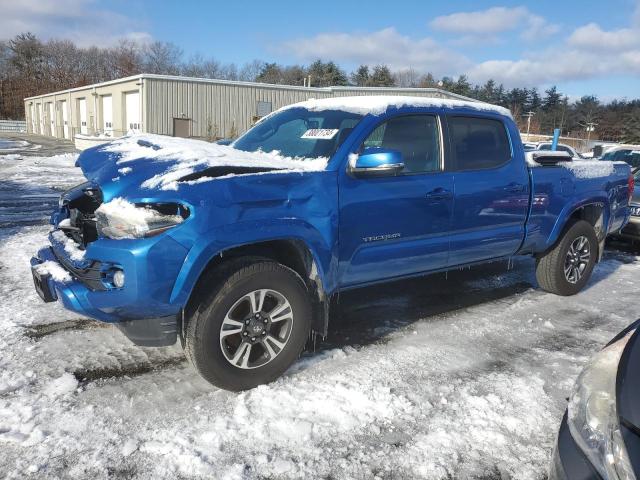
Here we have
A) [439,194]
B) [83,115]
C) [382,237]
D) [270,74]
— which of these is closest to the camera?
[382,237]

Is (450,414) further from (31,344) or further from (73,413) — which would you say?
(31,344)

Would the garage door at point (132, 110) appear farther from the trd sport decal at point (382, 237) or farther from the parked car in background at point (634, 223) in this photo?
the trd sport decal at point (382, 237)

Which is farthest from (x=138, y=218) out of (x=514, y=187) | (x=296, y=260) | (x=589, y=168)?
(x=589, y=168)

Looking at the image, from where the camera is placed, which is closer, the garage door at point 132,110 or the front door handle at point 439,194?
the front door handle at point 439,194

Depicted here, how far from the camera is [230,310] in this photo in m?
3.00

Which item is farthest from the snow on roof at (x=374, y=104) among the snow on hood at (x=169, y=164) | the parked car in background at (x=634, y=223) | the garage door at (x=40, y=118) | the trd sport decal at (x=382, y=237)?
the garage door at (x=40, y=118)

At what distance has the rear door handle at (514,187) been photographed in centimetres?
446

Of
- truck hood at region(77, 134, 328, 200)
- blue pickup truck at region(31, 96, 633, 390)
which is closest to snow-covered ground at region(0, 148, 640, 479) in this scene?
blue pickup truck at region(31, 96, 633, 390)

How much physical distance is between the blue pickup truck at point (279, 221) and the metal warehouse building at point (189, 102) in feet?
74.4

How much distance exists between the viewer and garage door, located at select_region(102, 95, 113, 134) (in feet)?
101

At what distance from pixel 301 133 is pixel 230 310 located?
1672mm

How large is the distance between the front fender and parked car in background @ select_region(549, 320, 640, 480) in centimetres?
174

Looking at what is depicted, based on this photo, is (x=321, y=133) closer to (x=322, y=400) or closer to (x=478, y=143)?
(x=478, y=143)

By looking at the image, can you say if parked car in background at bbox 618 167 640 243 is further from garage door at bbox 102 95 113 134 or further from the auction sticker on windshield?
garage door at bbox 102 95 113 134
